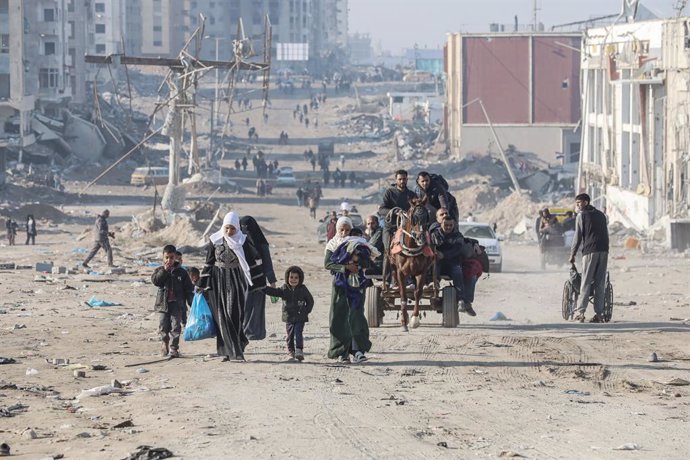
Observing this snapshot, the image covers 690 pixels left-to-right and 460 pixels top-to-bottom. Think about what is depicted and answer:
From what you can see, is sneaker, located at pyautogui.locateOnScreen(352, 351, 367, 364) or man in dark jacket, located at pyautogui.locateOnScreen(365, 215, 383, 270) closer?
sneaker, located at pyautogui.locateOnScreen(352, 351, 367, 364)

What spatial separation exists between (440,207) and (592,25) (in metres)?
46.6

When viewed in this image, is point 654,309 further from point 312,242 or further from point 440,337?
point 312,242

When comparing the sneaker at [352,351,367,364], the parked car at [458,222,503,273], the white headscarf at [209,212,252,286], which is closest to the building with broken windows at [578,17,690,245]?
the parked car at [458,222,503,273]

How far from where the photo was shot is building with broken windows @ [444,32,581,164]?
78.6 m

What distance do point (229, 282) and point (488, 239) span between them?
1671cm

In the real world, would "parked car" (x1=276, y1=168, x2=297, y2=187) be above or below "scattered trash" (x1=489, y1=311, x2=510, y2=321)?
above

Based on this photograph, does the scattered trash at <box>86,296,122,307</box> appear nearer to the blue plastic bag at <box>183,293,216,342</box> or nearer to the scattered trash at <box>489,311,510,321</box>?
the scattered trash at <box>489,311,510,321</box>

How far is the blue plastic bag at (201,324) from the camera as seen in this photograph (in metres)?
13.9

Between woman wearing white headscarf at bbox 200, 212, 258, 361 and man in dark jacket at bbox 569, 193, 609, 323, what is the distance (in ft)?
16.5

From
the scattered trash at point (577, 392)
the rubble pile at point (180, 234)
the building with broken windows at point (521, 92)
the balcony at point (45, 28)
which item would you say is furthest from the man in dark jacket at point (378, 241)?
the balcony at point (45, 28)

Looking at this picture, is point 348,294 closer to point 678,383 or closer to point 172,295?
point 172,295

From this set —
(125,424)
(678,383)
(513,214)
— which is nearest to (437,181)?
(678,383)

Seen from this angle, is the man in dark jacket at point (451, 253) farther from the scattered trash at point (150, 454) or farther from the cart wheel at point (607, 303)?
the scattered trash at point (150, 454)

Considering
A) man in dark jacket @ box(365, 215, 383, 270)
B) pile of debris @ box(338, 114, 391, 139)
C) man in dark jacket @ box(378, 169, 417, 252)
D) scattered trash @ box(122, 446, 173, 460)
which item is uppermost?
pile of debris @ box(338, 114, 391, 139)
